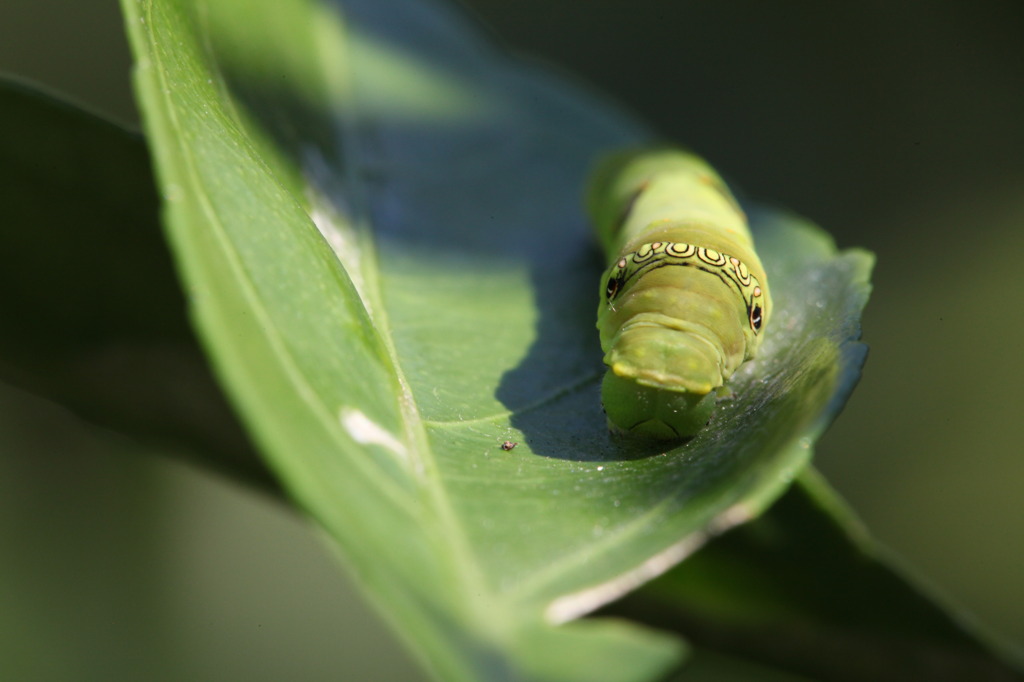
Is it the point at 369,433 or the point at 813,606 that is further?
the point at 813,606

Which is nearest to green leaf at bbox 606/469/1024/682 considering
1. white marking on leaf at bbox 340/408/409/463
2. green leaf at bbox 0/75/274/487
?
white marking on leaf at bbox 340/408/409/463

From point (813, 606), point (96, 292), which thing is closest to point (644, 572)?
point (813, 606)

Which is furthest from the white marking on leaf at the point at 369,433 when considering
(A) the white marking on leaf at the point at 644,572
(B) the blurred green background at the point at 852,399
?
(B) the blurred green background at the point at 852,399

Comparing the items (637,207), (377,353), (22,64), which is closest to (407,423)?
(377,353)

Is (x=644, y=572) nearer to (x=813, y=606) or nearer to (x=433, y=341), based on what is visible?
(x=813, y=606)

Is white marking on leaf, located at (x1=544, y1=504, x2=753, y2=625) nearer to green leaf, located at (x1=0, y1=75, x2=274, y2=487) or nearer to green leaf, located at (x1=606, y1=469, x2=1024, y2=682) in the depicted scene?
green leaf, located at (x1=606, y1=469, x2=1024, y2=682)

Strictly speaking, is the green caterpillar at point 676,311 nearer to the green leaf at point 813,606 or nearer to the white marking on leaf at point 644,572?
the green leaf at point 813,606
